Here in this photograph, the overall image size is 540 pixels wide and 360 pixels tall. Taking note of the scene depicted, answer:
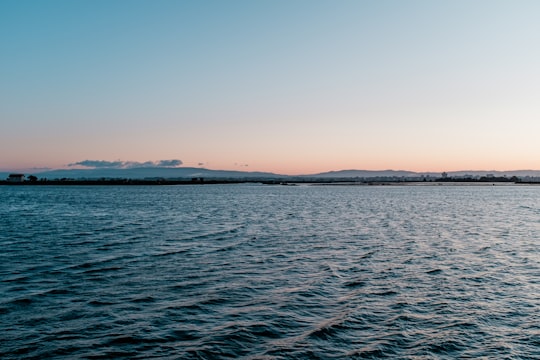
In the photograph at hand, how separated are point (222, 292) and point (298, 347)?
19.2ft

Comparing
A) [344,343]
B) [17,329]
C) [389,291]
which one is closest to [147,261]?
[17,329]

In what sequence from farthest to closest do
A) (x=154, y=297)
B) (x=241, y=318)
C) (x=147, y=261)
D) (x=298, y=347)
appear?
(x=147, y=261)
(x=154, y=297)
(x=241, y=318)
(x=298, y=347)

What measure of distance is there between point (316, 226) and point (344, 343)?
98.0 feet

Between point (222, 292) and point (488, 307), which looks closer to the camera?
point (488, 307)

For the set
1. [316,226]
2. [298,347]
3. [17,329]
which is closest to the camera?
[298,347]

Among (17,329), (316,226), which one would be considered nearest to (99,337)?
(17,329)

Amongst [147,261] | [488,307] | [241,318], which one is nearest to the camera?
[241,318]

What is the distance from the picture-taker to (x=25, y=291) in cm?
1684

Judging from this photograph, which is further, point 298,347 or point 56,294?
point 56,294

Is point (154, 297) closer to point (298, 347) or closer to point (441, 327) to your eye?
point (298, 347)

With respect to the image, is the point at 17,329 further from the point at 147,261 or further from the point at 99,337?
the point at 147,261

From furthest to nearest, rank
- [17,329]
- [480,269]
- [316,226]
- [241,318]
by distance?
[316,226] → [480,269] → [241,318] → [17,329]

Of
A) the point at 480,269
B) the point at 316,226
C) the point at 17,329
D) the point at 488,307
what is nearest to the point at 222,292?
the point at 17,329

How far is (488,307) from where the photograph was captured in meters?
15.1
